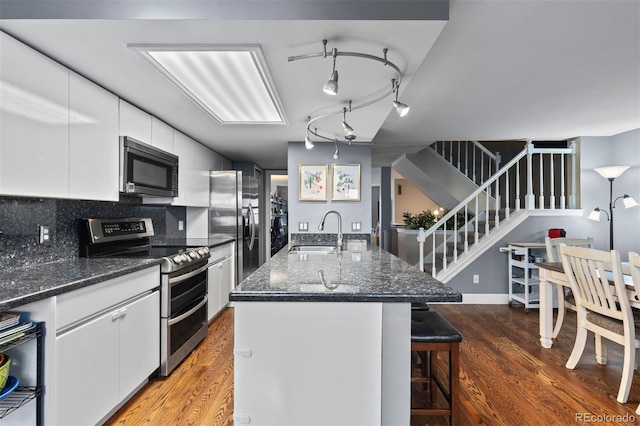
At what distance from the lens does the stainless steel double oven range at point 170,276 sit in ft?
7.98

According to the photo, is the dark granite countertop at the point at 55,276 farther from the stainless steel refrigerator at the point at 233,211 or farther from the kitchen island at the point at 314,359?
the stainless steel refrigerator at the point at 233,211

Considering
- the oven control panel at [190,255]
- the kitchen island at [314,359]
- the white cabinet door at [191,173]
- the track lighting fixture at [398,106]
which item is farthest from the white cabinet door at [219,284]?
the track lighting fixture at [398,106]

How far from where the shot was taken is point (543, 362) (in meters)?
2.72

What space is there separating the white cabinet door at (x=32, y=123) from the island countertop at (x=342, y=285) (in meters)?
→ 1.26

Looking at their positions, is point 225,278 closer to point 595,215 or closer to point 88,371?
point 88,371

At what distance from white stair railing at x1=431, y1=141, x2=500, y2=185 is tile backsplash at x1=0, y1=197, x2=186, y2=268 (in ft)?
16.7

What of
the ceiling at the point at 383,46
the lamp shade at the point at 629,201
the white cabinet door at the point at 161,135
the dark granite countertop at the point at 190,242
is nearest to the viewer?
the ceiling at the point at 383,46

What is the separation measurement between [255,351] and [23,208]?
1.73 m

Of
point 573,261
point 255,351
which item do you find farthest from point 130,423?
point 573,261

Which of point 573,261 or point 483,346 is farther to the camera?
point 483,346

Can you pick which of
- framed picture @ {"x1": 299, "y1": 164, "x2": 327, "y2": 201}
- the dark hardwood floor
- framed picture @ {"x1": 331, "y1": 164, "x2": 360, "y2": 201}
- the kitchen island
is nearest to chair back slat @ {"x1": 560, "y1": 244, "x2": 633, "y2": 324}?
the dark hardwood floor

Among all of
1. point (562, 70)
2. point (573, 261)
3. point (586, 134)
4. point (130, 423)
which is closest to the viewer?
point (130, 423)

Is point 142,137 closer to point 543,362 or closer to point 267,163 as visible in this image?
point 267,163

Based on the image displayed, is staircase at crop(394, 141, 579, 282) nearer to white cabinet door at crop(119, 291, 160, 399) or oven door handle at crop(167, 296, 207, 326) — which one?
oven door handle at crop(167, 296, 207, 326)
